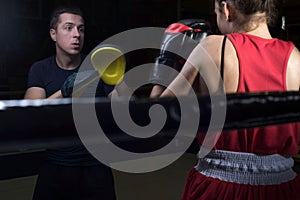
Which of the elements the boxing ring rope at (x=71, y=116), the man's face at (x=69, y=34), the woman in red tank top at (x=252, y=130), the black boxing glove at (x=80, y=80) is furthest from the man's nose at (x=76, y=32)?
the boxing ring rope at (x=71, y=116)

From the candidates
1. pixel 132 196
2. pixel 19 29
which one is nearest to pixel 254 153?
pixel 132 196

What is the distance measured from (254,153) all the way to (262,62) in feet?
0.65

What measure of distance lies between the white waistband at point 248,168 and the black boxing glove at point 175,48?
0.75 feet

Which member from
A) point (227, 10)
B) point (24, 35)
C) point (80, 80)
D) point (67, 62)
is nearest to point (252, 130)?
point (227, 10)

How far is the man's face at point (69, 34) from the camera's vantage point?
1413 mm

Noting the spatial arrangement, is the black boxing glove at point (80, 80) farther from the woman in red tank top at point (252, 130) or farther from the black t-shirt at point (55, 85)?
the woman in red tank top at point (252, 130)

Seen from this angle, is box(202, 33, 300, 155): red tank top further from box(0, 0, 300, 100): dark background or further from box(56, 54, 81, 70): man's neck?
box(0, 0, 300, 100): dark background

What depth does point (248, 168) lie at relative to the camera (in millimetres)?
915

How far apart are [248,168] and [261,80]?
194 mm

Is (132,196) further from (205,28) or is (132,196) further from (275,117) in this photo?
(275,117)

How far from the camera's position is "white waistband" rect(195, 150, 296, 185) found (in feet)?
3.01

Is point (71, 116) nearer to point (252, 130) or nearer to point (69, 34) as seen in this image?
point (252, 130)

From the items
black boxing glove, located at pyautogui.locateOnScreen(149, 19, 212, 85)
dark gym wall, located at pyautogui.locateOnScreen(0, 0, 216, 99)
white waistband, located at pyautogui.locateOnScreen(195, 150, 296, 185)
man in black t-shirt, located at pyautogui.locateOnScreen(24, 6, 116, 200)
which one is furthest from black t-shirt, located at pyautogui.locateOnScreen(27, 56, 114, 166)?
dark gym wall, located at pyautogui.locateOnScreen(0, 0, 216, 99)

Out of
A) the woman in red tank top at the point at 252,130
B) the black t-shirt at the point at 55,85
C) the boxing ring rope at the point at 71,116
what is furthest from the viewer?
the black t-shirt at the point at 55,85
